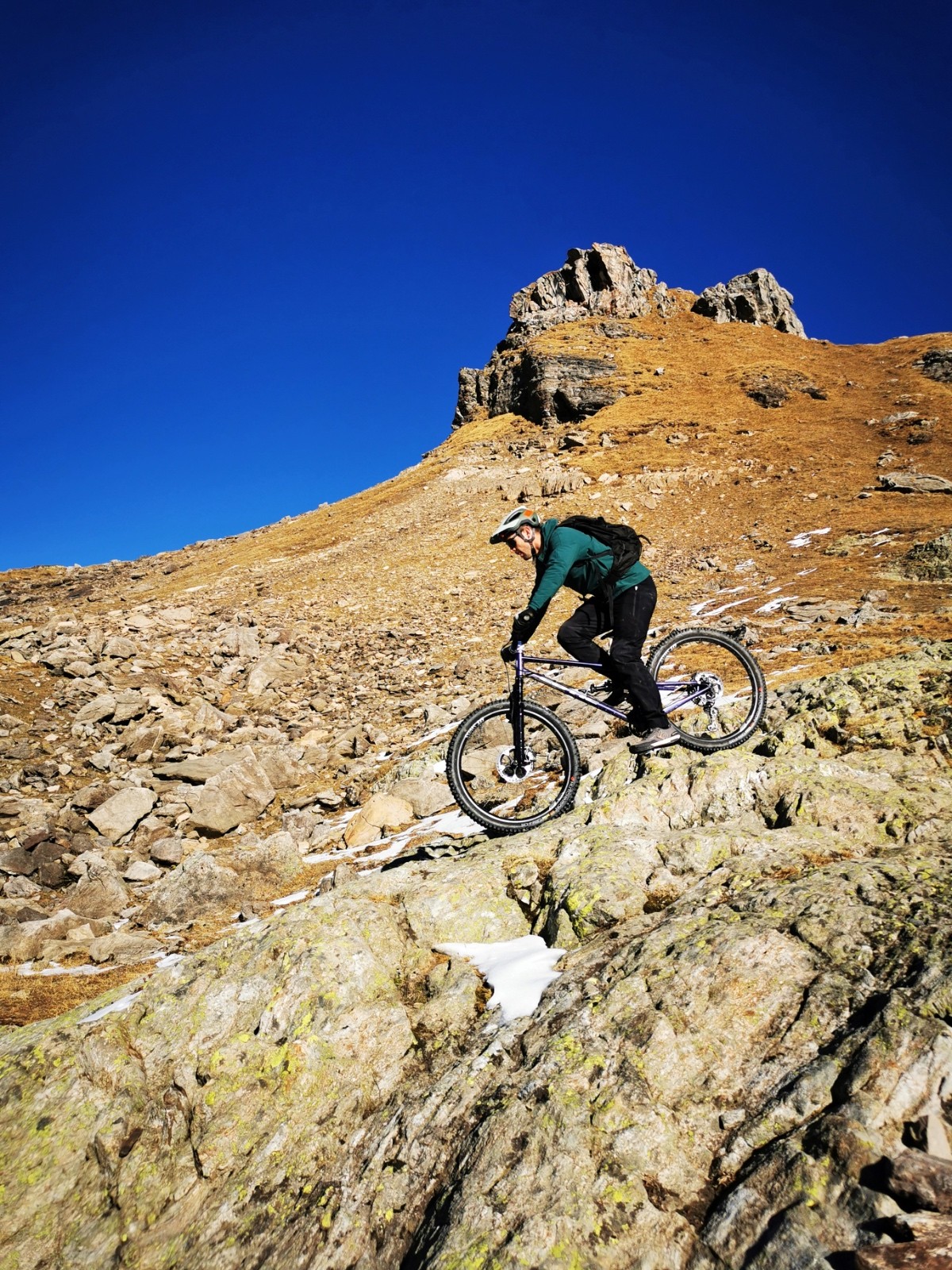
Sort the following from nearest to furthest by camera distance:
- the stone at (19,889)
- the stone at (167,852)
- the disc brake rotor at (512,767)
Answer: the disc brake rotor at (512,767) → the stone at (19,889) → the stone at (167,852)

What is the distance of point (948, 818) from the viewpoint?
5047mm

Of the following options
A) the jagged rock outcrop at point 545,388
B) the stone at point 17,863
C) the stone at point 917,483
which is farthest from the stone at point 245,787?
the jagged rock outcrop at point 545,388

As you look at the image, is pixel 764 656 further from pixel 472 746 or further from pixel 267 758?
pixel 267 758

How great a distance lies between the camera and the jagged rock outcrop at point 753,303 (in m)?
83.6

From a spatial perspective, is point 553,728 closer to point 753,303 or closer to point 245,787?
point 245,787

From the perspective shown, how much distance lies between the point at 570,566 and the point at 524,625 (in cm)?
77

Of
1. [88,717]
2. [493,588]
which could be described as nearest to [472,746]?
[88,717]

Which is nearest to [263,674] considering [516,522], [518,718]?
[518,718]

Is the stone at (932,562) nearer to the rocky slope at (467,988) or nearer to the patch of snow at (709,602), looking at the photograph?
the rocky slope at (467,988)

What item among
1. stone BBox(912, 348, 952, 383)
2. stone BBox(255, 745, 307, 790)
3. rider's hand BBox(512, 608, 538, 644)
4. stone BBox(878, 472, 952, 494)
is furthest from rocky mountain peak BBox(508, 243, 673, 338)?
rider's hand BBox(512, 608, 538, 644)

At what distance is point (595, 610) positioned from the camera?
7188 millimetres

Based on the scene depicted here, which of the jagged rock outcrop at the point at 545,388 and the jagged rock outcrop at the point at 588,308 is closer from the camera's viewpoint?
the jagged rock outcrop at the point at 545,388

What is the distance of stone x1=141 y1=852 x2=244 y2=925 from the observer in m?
9.61

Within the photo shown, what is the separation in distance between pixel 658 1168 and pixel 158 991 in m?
3.90
